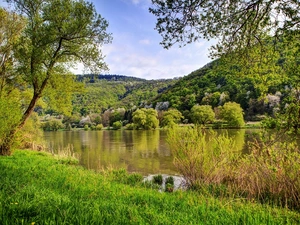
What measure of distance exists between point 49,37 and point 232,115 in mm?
59405

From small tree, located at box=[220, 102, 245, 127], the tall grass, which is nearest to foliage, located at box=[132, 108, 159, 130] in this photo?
small tree, located at box=[220, 102, 245, 127]

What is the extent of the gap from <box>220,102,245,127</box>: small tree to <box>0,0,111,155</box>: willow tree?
56229 mm

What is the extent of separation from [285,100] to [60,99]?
14461 mm

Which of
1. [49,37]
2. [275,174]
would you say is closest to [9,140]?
[49,37]

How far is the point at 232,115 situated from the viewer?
2557 inches

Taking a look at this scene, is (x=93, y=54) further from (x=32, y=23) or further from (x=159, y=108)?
(x=159, y=108)

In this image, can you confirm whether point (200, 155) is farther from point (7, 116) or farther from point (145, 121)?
point (145, 121)

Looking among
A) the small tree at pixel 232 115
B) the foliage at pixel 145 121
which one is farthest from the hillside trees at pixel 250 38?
the foliage at pixel 145 121

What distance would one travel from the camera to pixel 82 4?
14.0 meters

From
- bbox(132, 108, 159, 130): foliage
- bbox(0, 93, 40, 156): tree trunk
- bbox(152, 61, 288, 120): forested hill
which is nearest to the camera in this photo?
bbox(0, 93, 40, 156): tree trunk

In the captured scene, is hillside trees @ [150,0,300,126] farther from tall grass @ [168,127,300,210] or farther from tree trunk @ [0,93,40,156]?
tree trunk @ [0,93,40,156]

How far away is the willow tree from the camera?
533 inches

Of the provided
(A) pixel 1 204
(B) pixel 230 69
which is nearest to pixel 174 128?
(B) pixel 230 69

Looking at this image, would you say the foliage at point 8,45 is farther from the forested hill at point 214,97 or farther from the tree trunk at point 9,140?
the forested hill at point 214,97
